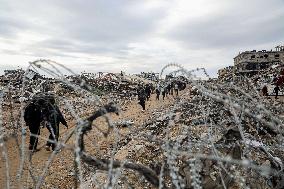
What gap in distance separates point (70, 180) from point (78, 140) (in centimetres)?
606

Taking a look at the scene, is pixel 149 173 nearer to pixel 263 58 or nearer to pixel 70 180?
pixel 70 180

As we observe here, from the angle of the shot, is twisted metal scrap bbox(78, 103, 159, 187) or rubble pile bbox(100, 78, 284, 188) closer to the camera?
rubble pile bbox(100, 78, 284, 188)

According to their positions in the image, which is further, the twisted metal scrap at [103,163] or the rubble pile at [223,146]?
the twisted metal scrap at [103,163]

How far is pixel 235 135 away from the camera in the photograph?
9.16 feet

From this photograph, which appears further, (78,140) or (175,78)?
(175,78)

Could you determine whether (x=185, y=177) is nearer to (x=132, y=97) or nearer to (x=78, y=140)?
(x=78, y=140)

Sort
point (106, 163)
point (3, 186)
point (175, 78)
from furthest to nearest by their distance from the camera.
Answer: point (3, 186), point (175, 78), point (106, 163)

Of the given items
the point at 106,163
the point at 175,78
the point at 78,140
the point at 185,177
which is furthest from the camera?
the point at 185,177

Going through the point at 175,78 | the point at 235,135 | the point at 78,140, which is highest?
the point at 175,78

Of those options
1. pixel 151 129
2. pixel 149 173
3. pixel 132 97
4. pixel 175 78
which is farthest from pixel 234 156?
pixel 132 97

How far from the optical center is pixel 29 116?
9.84 metres

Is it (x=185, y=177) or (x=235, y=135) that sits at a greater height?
(x=235, y=135)

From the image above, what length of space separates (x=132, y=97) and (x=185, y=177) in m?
38.9

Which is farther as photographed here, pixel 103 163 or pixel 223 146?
pixel 223 146
